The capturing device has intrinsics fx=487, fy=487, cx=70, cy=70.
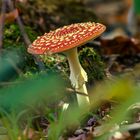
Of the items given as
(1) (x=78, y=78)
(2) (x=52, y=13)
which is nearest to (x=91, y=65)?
(1) (x=78, y=78)

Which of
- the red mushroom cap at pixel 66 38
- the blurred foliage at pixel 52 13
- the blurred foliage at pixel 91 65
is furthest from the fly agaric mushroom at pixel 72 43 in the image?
the blurred foliage at pixel 52 13

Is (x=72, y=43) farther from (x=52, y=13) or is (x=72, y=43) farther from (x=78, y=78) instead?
(x=52, y=13)

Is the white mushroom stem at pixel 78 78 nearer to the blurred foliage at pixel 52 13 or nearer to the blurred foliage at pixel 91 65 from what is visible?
the blurred foliage at pixel 91 65

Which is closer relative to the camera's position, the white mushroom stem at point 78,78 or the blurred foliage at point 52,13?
the white mushroom stem at point 78,78

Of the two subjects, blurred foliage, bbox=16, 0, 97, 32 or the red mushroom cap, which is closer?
the red mushroom cap

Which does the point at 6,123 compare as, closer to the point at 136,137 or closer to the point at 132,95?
the point at 136,137

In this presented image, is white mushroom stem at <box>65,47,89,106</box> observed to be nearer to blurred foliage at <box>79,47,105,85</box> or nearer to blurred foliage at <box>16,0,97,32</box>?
blurred foliage at <box>79,47,105,85</box>

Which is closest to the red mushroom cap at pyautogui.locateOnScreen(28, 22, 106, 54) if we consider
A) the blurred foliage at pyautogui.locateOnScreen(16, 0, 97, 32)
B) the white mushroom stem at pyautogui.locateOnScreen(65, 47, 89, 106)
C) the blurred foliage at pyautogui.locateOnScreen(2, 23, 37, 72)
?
the white mushroom stem at pyautogui.locateOnScreen(65, 47, 89, 106)

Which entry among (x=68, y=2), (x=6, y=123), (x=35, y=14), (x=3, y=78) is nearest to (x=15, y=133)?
(x=6, y=123)
